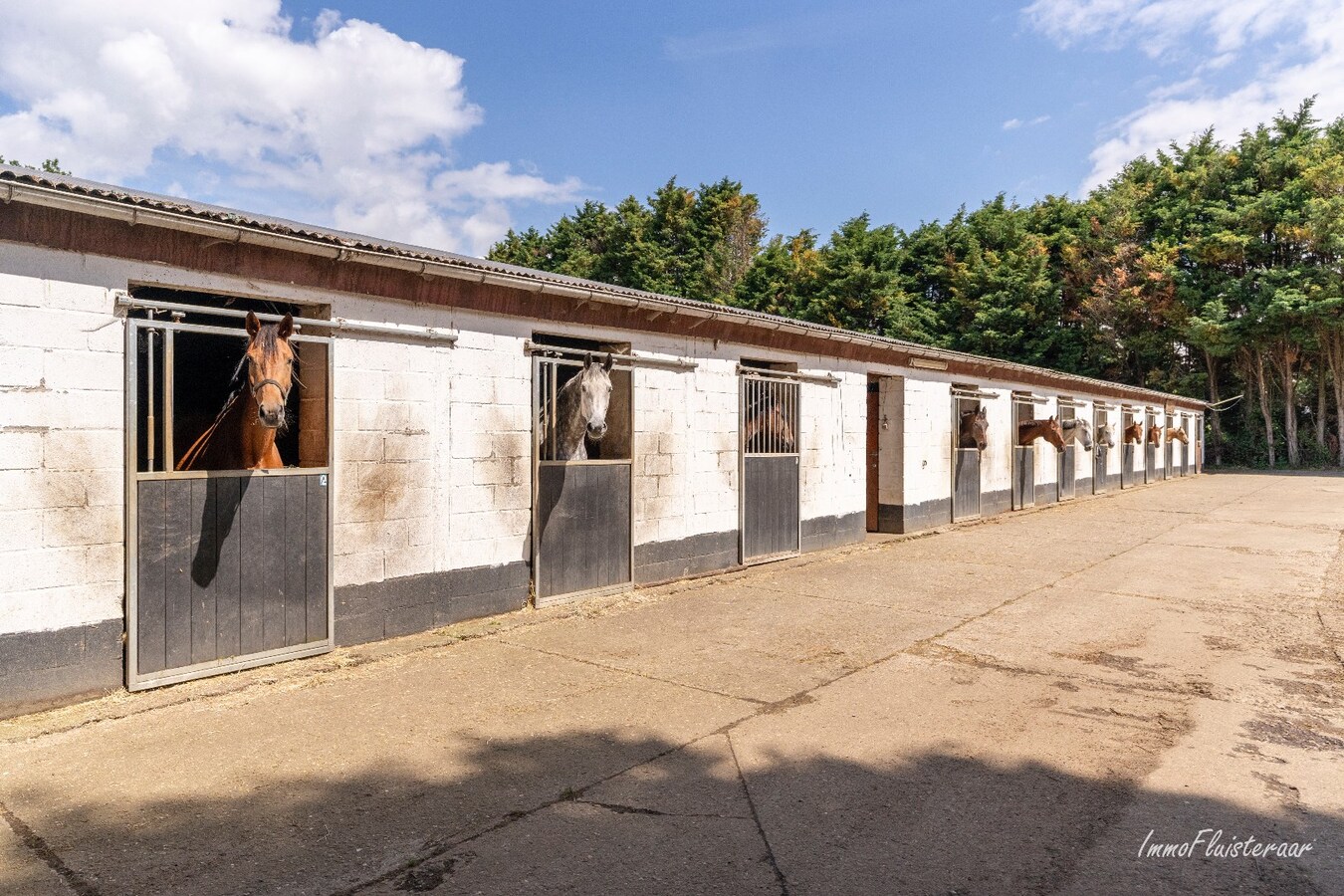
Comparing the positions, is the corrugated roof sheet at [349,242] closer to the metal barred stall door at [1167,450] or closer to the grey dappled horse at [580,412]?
the grey dappled horse at [580,412]

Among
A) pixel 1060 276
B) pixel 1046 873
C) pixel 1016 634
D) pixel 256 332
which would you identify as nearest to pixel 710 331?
pixel 1016 634

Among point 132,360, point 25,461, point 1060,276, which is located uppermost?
point 1060,276

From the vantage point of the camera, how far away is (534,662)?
558cm

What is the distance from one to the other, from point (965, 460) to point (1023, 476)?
299cm

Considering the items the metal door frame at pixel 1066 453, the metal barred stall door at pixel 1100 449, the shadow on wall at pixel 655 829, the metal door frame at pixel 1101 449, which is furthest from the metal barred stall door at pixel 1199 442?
the shadow on wall at pixel 655 829

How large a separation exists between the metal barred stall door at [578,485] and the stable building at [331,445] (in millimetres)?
30

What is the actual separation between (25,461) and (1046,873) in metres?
5.29

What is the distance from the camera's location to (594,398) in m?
6.97

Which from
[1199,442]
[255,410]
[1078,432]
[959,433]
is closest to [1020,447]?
[959,433]

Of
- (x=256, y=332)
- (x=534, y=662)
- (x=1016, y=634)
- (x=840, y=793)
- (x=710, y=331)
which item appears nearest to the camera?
(x=840, y=793)

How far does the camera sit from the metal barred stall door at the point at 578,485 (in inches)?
282

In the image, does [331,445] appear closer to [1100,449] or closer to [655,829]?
[655,829]

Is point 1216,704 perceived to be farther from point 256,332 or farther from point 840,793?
point 256,332

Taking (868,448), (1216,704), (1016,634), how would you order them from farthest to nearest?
(868,448)
(1016,634)
(1216,704)
